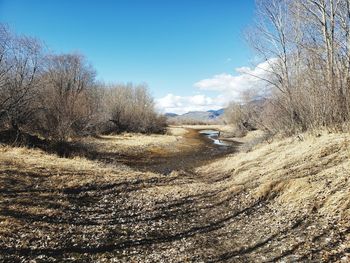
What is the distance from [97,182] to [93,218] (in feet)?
15.0

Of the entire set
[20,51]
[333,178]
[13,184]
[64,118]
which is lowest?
[13,184]

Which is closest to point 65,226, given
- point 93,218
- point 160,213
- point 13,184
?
point 93,218

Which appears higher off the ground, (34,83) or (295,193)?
(34,83)

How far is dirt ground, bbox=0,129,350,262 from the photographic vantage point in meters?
7.45

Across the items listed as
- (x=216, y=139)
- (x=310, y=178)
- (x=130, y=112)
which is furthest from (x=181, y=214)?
(x=130, y=112)

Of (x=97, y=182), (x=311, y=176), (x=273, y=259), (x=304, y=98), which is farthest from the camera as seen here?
(x=304, y=98)

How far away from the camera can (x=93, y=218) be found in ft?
34.7

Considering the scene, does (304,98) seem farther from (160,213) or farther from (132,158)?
(132,158)

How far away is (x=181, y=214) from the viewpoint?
11.1 metres

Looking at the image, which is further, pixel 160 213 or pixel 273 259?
pixel 160 213

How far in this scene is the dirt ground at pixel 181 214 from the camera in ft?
24.4

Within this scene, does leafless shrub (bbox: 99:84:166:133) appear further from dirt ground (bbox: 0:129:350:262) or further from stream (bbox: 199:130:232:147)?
dirt ground (bbox: 0:129:350:262)

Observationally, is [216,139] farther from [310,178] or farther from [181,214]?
[181,214]

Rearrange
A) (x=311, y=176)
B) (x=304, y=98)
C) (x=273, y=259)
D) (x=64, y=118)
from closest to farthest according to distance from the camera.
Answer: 1. (x=273, y=259)
2. (x=311, y=176)
3. (x=304, y=98)
4. (x=64, y=118)
